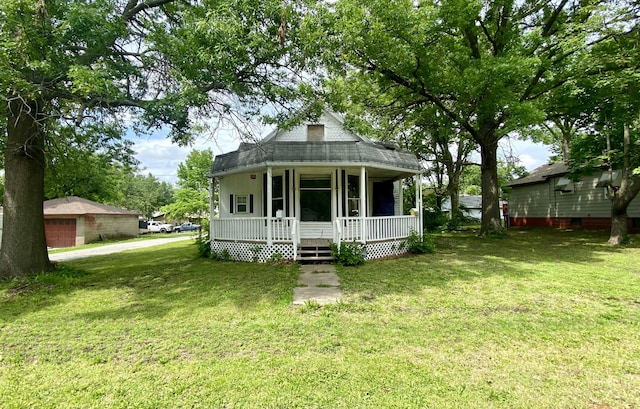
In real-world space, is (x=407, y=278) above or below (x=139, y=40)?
below

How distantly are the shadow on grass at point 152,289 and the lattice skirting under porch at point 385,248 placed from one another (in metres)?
2.60

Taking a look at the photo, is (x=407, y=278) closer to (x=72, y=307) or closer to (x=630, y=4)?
(x=72, y=307)

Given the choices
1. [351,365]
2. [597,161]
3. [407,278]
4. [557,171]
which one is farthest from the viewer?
[557,171]

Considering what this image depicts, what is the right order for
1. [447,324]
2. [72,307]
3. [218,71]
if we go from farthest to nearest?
[218,71] < [72,307] < [447,324]

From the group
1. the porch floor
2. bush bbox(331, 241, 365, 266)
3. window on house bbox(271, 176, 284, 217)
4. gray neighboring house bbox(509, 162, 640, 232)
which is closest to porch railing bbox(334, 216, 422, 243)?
bush bbox(331, 241, 365, 266)

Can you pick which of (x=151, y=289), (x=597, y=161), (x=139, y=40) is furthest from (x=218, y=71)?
(x=597, y=161)

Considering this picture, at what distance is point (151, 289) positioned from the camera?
7.02 meters

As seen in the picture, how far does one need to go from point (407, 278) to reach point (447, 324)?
298 cm

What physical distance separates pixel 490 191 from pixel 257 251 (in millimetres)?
12409

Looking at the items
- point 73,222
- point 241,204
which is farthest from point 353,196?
point 73,222

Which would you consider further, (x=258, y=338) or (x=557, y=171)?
(x=557, y=171)

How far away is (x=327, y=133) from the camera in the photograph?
12695mm

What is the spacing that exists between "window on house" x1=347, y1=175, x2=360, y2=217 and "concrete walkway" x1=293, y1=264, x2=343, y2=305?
3.15 meters

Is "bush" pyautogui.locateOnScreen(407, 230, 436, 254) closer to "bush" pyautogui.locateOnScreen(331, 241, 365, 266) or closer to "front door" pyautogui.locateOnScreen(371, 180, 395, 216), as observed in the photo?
"front door" pyautogui.locateOnScreen(371, 180, 395, 216)
